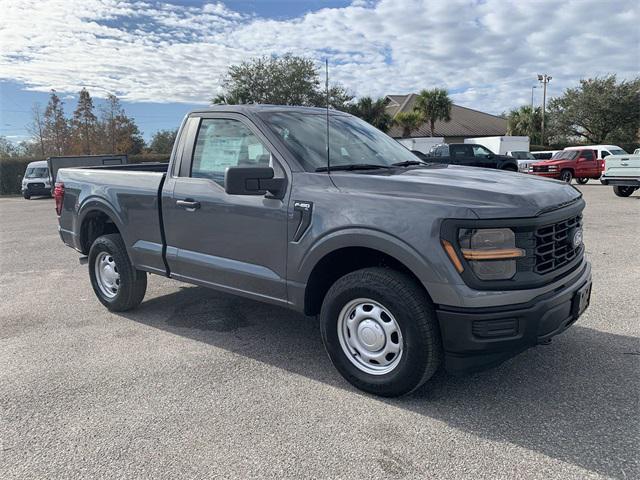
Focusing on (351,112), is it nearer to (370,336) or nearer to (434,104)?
(434,104)

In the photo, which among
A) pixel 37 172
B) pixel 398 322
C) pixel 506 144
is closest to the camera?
pixel 398 322

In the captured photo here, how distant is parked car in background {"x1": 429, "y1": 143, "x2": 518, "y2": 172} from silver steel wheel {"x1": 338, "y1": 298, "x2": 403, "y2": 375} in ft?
62.1

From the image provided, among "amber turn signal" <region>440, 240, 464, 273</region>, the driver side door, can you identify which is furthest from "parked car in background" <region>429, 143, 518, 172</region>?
"amber turn signal" <region>440, 240, 464, 273</region>

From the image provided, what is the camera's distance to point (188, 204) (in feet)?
13.9

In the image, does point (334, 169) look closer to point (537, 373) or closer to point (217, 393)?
point (217, 393)

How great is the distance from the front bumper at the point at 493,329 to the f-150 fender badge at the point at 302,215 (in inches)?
42.6

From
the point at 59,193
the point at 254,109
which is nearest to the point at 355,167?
the point at 254,109

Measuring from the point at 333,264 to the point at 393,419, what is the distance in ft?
3.66

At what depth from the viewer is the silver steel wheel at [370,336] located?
3.27 metres

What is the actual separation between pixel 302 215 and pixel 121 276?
243 cm

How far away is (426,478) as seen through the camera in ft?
8.33

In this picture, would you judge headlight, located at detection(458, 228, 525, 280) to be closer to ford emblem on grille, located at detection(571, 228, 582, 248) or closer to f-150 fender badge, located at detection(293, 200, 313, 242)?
ford emblem on grille, located at detection(571, 228, 582, 248)

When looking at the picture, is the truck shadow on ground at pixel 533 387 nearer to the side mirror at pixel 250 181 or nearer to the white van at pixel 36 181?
the side mirror at pixel 250 181

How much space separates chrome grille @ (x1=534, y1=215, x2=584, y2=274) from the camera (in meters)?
3.03
